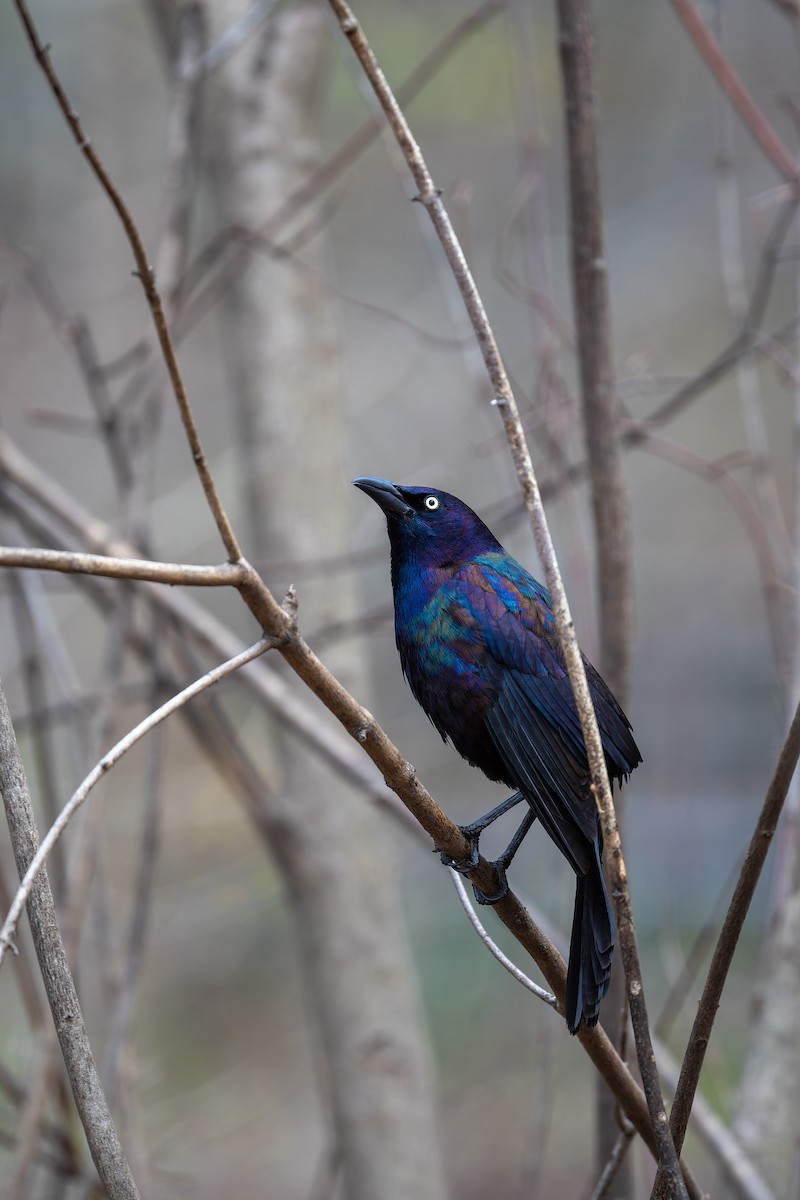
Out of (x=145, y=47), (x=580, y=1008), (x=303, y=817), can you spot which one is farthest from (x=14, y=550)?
(x=145, y=47)

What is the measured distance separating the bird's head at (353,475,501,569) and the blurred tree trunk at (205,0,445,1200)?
0.99 metres

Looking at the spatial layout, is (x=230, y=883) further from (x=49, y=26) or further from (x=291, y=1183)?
(x=49, y=26)

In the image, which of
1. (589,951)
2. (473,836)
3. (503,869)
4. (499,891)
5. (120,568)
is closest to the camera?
(120,568)

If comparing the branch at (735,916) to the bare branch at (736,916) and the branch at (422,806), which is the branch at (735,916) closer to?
the bare branch at (736,916)

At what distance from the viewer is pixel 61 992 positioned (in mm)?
1266

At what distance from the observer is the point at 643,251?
10.8 metres

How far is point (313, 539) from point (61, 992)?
219 cm

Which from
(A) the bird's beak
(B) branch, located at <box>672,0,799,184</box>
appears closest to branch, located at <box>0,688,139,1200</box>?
(A) the bird's beak

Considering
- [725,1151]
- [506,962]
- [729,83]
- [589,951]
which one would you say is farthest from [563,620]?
[729,83]

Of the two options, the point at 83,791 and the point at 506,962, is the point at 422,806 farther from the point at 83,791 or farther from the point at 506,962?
the point at 83,791

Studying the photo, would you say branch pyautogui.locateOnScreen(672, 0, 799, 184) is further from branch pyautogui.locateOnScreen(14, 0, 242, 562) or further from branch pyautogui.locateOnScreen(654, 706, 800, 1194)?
branch pyautogui.locateOnScreen(654, 706, 800, 1194)

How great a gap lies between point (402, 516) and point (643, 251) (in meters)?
9.21

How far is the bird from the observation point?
5.93ft

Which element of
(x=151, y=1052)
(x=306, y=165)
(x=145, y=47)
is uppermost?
(x=145, y=47)
